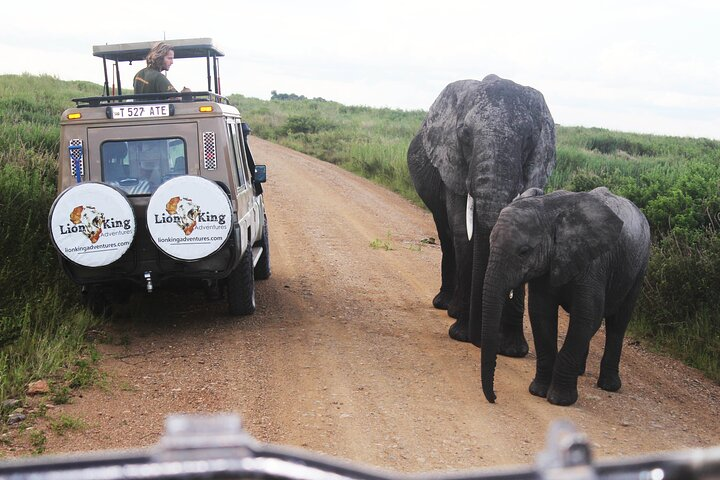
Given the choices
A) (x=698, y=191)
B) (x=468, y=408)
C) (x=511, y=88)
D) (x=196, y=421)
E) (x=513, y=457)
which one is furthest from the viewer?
(x=698, y=191)

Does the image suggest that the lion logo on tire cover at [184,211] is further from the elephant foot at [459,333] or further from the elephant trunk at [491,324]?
the elephant foot at [459,333]

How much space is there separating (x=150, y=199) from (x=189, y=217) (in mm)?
372

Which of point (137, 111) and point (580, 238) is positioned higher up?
point (137, 111)

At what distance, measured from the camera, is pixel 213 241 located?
25.1 feet

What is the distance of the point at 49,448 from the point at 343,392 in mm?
2228

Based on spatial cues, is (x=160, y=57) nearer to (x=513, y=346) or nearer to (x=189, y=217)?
(x=189, y=217)

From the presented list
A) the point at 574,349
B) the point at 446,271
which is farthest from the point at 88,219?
the point at 446,271

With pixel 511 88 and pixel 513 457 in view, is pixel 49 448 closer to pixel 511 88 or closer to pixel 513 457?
pixel 513 457

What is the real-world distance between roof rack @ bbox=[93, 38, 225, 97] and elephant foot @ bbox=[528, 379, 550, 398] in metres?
5.86

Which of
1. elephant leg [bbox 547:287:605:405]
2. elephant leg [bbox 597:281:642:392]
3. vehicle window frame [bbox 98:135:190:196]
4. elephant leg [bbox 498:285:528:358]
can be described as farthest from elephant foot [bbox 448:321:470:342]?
vehicle window frame [bbox 98:135:190:196]

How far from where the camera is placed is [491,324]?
21.4ft

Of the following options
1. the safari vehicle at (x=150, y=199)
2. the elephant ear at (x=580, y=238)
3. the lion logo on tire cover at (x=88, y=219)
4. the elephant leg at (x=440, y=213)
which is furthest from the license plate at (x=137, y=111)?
the elephant ear at (x=580, y=238)

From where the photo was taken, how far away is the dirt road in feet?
19.0

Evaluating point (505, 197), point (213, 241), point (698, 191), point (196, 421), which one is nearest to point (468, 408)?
point (505, 197)
